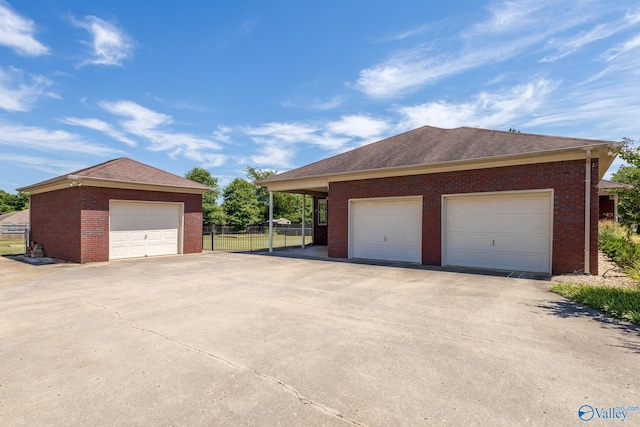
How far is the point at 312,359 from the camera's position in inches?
145

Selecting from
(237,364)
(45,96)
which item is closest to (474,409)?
→ (237,364)

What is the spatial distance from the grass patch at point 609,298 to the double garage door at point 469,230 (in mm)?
2532

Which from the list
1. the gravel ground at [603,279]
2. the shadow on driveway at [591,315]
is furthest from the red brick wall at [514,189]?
the shadow on driveway at [591,315]

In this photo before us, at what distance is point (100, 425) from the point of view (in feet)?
8.10

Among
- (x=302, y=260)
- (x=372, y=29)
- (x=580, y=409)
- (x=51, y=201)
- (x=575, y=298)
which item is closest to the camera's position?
(x=580, y=409)

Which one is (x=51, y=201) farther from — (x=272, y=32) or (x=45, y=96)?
(x=272, y=32)

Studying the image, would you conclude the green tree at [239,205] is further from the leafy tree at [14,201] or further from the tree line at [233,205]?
the leafy tree at [14,201]

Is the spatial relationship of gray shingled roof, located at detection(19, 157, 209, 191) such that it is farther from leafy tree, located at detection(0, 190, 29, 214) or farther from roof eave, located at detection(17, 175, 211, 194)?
leafy tree, located at detection(0, 190, 29, 214)

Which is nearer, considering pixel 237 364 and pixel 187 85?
pixel 237 364

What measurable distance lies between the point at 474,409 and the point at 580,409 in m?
0.86

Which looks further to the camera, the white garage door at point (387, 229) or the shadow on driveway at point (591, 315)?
the white garage door at point (387, 229)

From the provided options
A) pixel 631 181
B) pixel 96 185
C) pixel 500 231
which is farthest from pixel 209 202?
pixel 631 181

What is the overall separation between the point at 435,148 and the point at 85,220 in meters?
13.6

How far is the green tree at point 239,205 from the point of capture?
4478 centimetres
